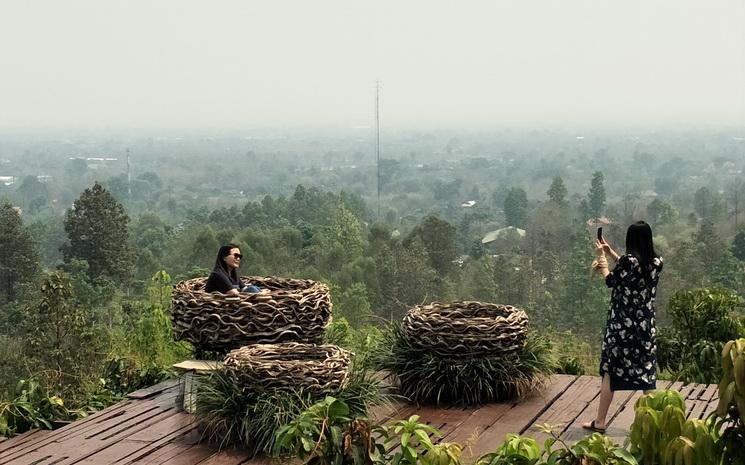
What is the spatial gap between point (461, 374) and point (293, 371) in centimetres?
144

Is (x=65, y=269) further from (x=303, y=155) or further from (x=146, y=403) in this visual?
(x=303, y=155)

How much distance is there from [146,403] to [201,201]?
14.4 metres

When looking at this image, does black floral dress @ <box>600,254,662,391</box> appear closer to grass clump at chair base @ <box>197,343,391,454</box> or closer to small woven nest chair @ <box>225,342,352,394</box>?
grass clump at chair base @ <box>197,343,391,454</box>

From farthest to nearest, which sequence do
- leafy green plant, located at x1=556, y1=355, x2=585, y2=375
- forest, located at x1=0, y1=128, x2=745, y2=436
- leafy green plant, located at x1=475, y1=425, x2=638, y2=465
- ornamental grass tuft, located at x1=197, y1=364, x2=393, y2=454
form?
1. forest, located at x1=0, y1=128, x2=745, y2=436
2. leafy green plant, located at x1=556, y1=355, x2=585, y2=375
3. ornamental grass tuft, located at x1=197, y1=364, x2=393, y2=454
4. leafy green plant, located at x1=475, y1=425, x2=638, y2=465

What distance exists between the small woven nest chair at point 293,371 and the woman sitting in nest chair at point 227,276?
770mm

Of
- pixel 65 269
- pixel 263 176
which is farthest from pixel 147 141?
pixel 65 269

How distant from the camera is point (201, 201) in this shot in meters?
21.5

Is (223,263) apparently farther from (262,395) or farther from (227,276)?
(262,395)

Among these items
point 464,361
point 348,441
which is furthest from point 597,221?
point 348,441

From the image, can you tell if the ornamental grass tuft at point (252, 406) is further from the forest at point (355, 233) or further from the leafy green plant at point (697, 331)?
the leafy green plant at point (697, 331)

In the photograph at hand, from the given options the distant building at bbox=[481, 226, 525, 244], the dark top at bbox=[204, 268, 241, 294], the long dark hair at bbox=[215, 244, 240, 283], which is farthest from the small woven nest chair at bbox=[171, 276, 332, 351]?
the distant building at bbox=[481, 226, 525, 244]

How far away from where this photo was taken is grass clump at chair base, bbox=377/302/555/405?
722 cm

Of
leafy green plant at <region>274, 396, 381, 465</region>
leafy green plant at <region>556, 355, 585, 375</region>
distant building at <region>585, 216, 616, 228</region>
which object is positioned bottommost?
distant building at <region>585, 216, 616, 228</region>

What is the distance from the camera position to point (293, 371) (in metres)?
6.18
